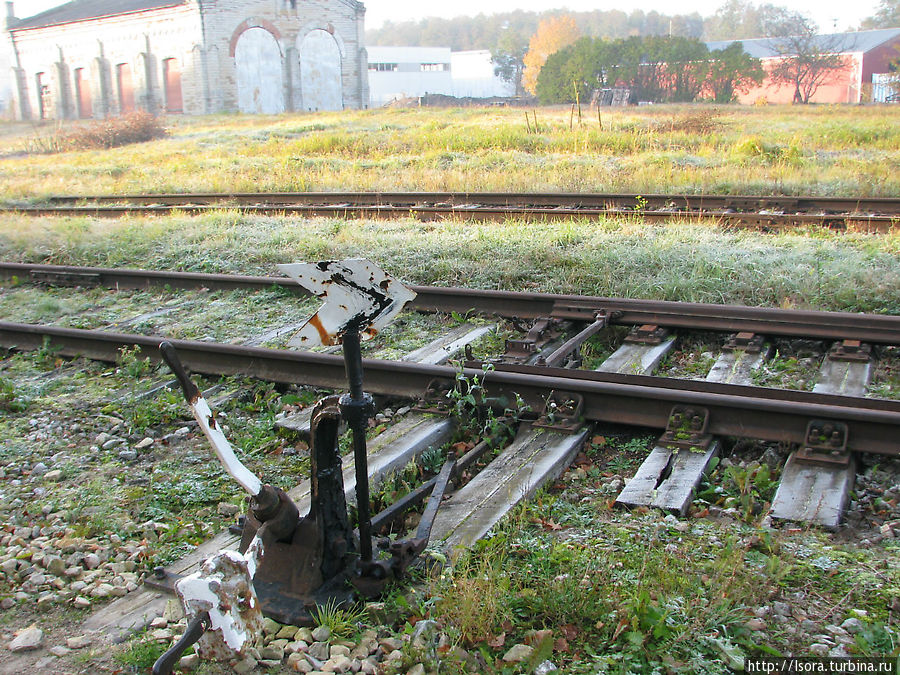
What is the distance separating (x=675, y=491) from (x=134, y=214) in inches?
491

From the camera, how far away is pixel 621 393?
4184 mm

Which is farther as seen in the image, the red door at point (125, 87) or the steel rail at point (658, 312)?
the red door at point (125, 87)

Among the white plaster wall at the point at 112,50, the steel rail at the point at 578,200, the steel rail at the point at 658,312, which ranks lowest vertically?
the steel rail at the point at 658,312

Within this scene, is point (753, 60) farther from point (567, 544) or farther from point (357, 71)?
point (567, 544)

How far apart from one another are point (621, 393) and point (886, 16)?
107m

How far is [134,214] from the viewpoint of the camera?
1364 centimetres

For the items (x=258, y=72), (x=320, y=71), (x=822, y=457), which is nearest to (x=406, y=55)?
(x=320, y=71)

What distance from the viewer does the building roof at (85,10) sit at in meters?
47.2

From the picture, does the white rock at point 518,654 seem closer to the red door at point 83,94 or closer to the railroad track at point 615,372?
the railroad track at point 615,372

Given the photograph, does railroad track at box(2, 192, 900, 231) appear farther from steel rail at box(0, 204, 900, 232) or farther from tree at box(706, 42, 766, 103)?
tree at box(706, 42, 766, 103)

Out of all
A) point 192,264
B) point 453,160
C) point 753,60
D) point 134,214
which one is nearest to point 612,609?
point 192,264

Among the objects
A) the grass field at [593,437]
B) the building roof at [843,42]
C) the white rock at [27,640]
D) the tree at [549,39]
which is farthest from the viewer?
the tree at [549,39]

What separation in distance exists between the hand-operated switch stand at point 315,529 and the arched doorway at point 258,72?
45981mm

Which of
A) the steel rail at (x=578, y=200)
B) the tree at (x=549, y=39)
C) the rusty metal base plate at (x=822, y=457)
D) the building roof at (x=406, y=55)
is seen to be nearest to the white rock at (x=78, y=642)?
the rusty metal base plate at (x=822, y=457)
